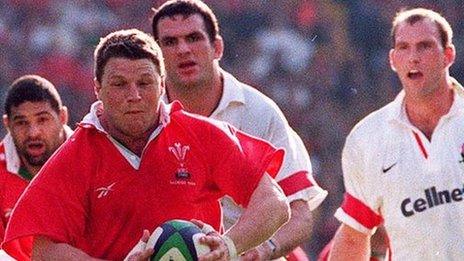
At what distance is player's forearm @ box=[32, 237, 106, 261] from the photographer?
5.95 metres

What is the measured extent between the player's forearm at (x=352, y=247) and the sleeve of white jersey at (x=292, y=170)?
2.89ft

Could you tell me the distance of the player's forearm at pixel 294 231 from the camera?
729 cm

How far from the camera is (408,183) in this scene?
28.0 feet

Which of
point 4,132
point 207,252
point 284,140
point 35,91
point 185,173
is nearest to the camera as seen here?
point 207,252

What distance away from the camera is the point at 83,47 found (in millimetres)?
14422

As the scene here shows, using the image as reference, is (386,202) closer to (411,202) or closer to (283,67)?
(411,202)

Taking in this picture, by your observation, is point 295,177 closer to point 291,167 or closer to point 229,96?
point 291,167

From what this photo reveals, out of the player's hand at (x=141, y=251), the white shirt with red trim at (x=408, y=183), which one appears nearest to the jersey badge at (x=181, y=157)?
the player's hand at (x=141, y=251)

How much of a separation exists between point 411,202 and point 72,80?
6100 millimetres

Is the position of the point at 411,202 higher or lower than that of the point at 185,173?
lower

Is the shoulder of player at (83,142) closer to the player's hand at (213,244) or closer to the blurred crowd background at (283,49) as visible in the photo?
the player's hand at (213,244)

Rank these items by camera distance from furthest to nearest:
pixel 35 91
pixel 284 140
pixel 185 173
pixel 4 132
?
pixel 4 132 < pixel 35 91 < pixel 284 140 < pixel 185 173

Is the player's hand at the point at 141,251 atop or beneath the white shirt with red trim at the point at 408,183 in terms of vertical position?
atop

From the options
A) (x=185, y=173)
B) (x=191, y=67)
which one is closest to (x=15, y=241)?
(x=185, y=173)
